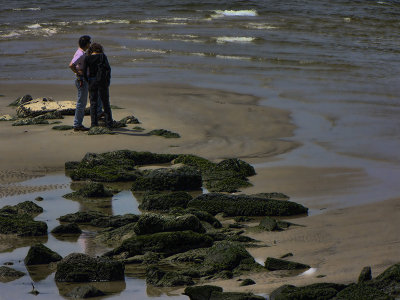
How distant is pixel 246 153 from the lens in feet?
45.8

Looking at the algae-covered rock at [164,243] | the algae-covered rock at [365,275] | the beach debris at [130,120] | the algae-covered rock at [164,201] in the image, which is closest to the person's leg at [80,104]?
the beach debris at [130,120]

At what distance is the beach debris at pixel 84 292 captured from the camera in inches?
268

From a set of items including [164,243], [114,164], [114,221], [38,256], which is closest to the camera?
[38,256]

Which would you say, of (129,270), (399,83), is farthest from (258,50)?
(129,270)

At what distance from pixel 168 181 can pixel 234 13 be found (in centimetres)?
3862

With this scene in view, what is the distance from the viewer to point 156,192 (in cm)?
1091

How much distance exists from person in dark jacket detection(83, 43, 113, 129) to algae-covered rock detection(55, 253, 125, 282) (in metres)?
7.83

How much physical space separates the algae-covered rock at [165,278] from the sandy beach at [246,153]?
0.35 m

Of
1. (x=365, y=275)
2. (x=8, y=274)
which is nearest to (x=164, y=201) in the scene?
(x=8, y=274)

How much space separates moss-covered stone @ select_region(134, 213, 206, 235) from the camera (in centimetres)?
855

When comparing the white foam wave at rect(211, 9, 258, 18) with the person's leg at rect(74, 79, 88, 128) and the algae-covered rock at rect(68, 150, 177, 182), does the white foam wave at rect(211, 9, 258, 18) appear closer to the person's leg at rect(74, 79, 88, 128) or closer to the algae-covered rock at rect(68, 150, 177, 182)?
the person's leg at rect(74, 79, 88, 128)

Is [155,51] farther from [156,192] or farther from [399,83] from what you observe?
[156,192]

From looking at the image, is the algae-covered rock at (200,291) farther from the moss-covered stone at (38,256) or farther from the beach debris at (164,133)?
the beach debris at (164,133)

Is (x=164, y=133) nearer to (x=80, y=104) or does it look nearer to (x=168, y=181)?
(x=80, y=104)
